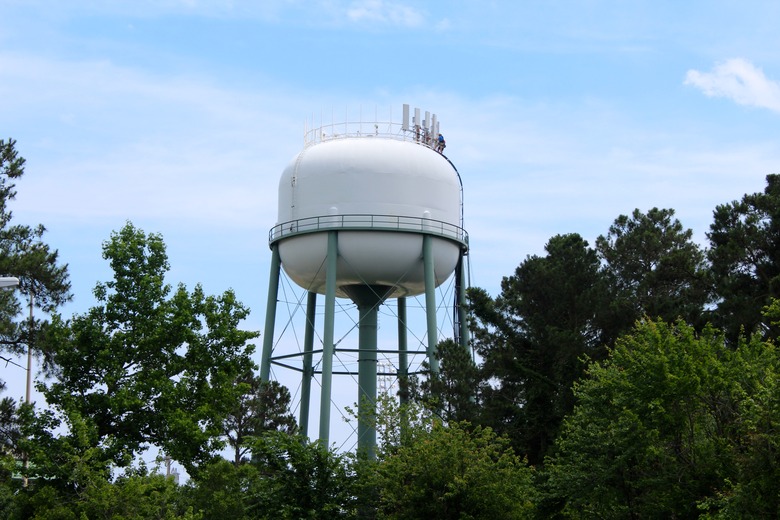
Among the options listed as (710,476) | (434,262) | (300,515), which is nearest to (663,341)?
(710,476)

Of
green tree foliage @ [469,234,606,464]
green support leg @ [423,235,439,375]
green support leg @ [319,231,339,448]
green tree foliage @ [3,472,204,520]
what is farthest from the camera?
green support leg @ [423,235,439,375]

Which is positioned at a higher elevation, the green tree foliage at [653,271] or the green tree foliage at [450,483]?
the green tree foliage at [653,271]

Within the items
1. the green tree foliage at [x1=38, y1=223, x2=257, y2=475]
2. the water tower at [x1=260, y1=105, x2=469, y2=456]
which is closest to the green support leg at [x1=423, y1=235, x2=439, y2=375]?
the water tower at [x1=260, y1=105, x2=469, y2=456]

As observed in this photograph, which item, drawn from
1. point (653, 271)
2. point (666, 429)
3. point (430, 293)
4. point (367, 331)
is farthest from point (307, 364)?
point (666, 429)

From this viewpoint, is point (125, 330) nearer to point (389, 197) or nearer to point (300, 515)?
point (300, 515)

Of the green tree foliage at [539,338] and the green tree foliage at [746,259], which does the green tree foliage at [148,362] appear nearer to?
the green tree foliage at [539,338]

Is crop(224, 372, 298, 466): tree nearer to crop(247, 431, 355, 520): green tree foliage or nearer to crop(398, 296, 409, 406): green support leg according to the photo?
crop(398, 296, 409, 406): green support leg

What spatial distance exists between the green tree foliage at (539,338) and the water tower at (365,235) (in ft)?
7.58

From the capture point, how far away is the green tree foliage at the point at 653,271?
123 ft

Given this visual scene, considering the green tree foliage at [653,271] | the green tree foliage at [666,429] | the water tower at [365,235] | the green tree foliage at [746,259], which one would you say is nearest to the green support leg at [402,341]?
the water tower at [365,235]

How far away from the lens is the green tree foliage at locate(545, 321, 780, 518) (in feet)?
82.2

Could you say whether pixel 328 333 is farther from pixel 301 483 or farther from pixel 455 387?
pixel 301 483

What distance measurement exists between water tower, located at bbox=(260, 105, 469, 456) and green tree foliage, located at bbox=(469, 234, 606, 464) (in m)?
2.31

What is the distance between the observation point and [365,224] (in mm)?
40625
